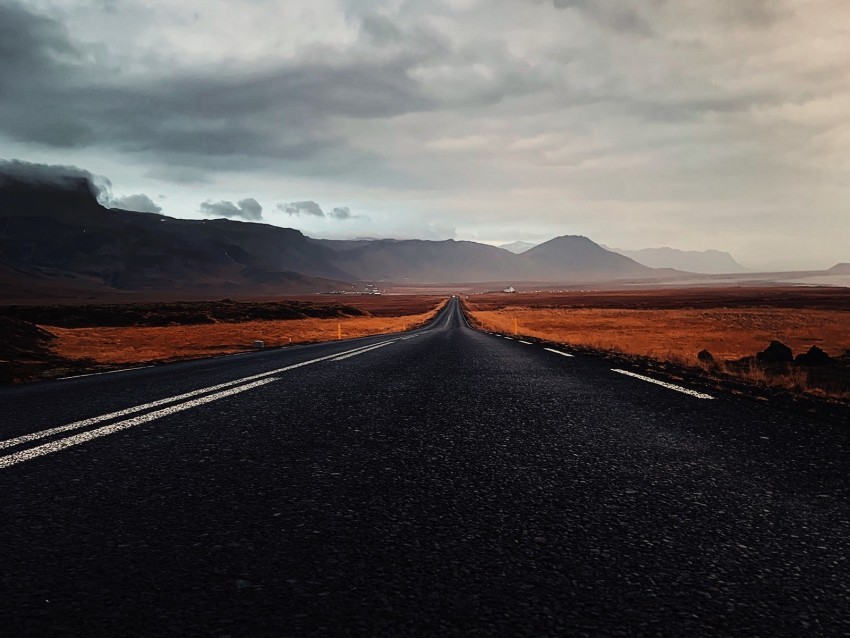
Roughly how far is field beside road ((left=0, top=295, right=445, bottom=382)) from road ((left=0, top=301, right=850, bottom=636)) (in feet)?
36.2

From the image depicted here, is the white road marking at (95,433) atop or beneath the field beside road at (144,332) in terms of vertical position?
atop

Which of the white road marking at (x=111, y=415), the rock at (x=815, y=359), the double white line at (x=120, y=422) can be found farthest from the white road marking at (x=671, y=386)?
the rock at (x=815, y=359)

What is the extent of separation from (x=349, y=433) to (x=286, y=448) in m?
0.71

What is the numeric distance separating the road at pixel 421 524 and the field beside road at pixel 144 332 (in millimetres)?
11043

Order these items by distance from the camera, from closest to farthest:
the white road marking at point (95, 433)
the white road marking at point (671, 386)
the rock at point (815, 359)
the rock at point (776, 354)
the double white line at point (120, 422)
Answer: the white road marking at point (95, 433), the double white line at point (120, 422), the white road marking at point (671, 386), the rock at point (815, 359), the rock at point (776, 354)

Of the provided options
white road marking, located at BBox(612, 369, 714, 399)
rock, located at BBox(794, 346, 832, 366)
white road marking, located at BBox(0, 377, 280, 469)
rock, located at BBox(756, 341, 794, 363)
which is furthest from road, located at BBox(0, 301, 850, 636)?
rock, located at BBox(756, 341, 794, 363)

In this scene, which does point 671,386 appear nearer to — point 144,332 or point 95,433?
point 95,433

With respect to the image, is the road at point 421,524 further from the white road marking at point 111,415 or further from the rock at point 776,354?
the rock at point 776,354

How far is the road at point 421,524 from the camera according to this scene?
78.2 inches

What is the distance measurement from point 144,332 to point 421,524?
161 ft

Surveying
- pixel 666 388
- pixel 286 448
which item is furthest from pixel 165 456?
pixel 666 388

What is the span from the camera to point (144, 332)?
150ft

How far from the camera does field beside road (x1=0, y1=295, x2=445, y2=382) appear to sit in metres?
21.2

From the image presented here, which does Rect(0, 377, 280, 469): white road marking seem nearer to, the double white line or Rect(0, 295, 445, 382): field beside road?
the double white line
